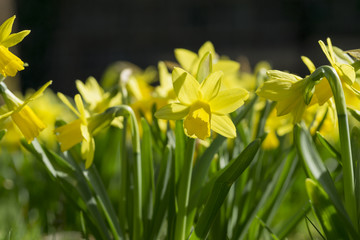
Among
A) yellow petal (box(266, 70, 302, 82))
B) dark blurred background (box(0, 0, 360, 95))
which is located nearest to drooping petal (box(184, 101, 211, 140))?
yellow petal (box(266, 70, 302, 82))

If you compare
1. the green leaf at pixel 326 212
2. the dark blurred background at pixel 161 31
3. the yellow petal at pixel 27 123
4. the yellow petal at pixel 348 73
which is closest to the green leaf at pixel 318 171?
the green leaf at pixel 326 212

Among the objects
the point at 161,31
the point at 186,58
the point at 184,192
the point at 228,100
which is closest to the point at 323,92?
the point at 228,100

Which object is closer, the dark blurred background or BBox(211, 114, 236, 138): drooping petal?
BBox(211, 114, 236, 138): drooping petal

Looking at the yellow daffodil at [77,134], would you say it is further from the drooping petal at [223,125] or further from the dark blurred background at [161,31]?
the dark blurred background at [161,31]

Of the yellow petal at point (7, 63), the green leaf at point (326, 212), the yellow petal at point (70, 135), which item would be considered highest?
the yellow petal at point (7, 63)

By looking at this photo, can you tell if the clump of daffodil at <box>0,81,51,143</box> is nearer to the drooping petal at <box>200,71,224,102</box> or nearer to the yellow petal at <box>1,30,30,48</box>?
the yellow petal at <box>1,30,30,48</box>

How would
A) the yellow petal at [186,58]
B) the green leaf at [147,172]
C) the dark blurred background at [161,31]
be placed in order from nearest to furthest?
the green leaf at [147,172] < the yellow petal at [186,58] < the dark blurred background at [161,31]

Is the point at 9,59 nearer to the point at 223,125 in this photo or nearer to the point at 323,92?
the point at 223,125
